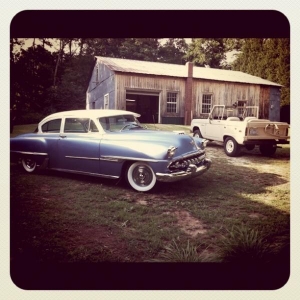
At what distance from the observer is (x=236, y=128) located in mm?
2400

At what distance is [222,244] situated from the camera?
1.88 m

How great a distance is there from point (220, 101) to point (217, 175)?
25.1 inches

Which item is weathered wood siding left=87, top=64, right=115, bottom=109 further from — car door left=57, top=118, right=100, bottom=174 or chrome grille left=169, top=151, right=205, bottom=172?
chrome grille left=169, top=151, right=205, bottom=172

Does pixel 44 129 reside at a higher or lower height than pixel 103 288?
higher

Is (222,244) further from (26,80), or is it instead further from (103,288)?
(26,80)

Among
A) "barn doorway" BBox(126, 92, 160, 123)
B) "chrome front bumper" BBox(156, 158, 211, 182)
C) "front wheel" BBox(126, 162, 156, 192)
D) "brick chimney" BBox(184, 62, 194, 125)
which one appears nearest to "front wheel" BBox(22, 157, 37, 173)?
"front wheel" BBox(126, 162, 156, 192)

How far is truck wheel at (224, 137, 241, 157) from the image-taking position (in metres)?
2.21

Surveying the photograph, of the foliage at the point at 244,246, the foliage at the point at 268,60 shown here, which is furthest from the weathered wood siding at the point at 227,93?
the foliage at the point at 244,246

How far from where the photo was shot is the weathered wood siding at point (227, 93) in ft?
7.30

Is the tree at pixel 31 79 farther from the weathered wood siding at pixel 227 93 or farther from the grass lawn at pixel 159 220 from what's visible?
the weathered wood siding at pixel 227 93

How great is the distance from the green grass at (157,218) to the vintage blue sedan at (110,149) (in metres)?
0.11

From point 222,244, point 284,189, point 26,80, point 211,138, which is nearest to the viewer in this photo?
point 222,244

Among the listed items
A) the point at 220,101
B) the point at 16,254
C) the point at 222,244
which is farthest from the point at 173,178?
the point at 16,254

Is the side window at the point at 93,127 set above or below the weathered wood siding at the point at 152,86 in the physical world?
below
